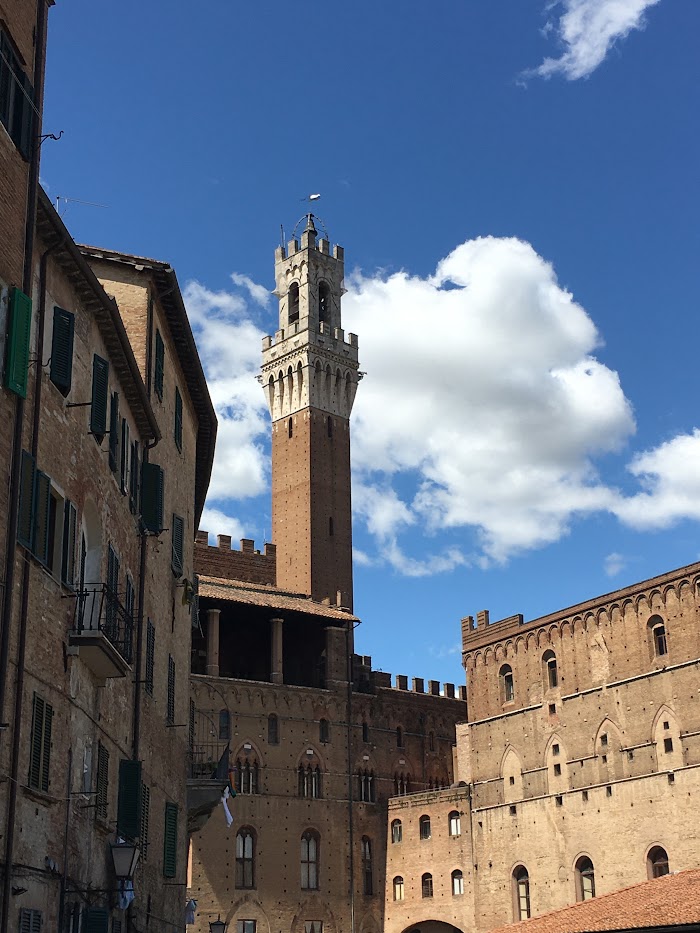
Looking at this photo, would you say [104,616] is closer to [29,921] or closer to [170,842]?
[29,921]

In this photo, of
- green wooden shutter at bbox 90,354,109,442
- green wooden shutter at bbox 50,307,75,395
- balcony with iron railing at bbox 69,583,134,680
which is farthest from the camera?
green wooden shutter at bbox 90,354,109,442

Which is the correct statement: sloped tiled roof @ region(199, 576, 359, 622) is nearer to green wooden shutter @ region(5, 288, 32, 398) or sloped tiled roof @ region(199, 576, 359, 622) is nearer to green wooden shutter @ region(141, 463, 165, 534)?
green wooden shutter @ region(141, 463, 165, 534)

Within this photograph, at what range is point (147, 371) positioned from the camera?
61.8 ft

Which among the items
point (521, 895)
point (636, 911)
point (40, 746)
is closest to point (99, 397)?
Result: point (40, 746)

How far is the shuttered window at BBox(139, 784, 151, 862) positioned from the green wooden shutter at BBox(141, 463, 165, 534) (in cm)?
375

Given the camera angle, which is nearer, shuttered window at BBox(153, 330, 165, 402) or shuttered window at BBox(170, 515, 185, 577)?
shuttered window at BBox(153, 330, 165, 402)

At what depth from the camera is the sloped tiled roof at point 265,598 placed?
4297cm

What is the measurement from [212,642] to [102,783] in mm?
27505

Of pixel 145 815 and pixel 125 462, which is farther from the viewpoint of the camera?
pixel 145 815

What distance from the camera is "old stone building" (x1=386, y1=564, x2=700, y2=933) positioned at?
36.4 meters

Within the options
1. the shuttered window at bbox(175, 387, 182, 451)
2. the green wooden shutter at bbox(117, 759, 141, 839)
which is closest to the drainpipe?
the green wooden shutter at bbox(117, 759, 141, 839)

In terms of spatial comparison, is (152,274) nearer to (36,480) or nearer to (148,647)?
(148,647)

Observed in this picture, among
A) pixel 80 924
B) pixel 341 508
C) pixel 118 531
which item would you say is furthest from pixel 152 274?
pixel 341 508

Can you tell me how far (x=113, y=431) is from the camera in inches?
623
